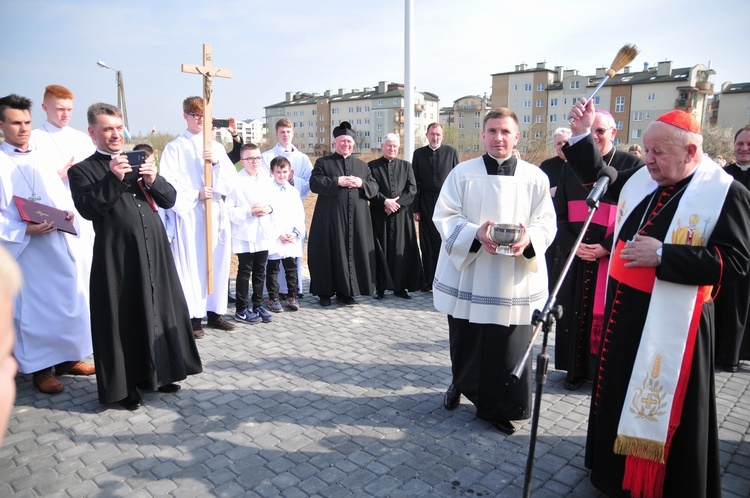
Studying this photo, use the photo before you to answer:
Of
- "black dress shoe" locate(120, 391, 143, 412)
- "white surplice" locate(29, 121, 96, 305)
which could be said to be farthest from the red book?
"black dress shoe" locate(120, 391, 143, 412)

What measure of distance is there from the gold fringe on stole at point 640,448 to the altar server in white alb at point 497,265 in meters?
1.03

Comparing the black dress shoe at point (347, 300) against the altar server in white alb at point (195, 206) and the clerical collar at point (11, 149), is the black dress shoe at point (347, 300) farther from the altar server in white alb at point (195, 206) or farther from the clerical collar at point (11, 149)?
the clerical collar at point (11, 149)

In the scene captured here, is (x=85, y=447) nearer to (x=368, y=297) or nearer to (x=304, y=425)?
(x=304, y=425)

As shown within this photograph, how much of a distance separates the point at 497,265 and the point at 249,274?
3932 mm

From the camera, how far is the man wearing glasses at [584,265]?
186 inches

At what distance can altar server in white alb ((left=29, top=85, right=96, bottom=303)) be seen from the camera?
5523mm

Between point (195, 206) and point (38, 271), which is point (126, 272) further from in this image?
point (195, 206)

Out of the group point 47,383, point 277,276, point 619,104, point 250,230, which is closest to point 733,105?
point 619,104

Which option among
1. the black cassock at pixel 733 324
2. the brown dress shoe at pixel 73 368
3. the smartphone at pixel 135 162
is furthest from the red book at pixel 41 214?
the black cassock at pixel 733 324

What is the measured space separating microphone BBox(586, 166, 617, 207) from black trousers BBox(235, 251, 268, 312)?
4692 millimetres

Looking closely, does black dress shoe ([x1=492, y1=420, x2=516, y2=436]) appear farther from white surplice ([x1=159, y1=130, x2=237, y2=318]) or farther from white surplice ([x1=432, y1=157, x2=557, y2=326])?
white surplice ([x1=159, y1=130, x2=237, y2=318])

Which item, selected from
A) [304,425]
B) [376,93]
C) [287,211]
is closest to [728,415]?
[304,425]

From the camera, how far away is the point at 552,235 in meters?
4.06

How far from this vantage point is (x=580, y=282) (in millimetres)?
4922
